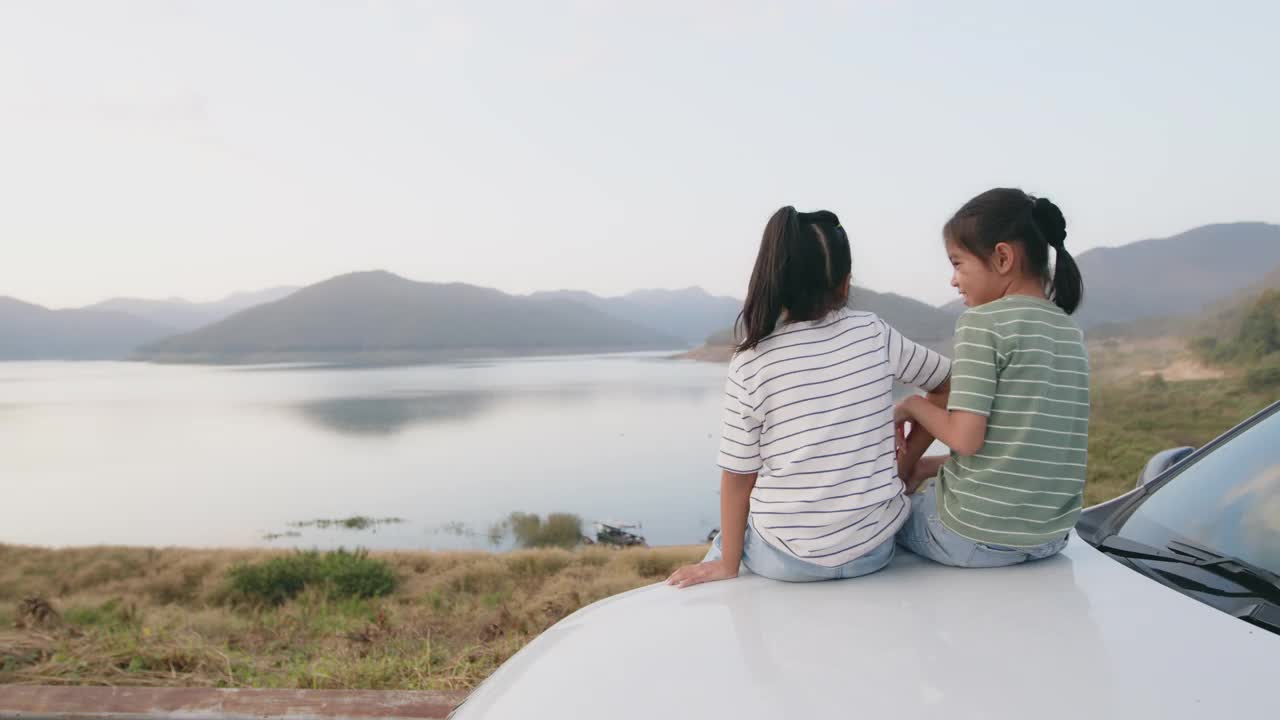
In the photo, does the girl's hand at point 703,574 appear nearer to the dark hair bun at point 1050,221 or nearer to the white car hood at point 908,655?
the white car hood at point 908,655

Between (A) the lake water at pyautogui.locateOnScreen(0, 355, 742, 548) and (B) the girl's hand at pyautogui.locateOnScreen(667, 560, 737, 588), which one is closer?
(B) the girl's hand at pyautogui.locateOnScreen(667, 560, 737, 588)

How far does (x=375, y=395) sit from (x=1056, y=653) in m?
97.3

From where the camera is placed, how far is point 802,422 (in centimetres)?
189

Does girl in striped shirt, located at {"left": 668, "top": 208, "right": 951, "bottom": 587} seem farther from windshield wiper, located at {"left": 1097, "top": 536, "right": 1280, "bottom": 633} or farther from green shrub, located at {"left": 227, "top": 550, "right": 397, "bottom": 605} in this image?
green shrub, located at {"left": 227, "top": 550, "right": 397, "bottom": 605}

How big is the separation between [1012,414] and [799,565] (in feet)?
2.02

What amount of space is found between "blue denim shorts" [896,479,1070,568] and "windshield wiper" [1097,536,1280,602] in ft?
0.45

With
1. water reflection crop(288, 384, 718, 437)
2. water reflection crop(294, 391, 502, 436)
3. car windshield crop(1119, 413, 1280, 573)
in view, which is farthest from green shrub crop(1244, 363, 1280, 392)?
water reflection crop(294, 391, 502, 436)

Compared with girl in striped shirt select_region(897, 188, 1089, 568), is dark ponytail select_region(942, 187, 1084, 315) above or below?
above

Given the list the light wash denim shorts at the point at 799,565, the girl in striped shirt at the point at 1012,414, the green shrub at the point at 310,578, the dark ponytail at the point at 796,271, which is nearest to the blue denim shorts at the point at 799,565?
the light wash denim shorts at the point at 799,565

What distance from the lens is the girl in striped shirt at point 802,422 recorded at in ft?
6.04

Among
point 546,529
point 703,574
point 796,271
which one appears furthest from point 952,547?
point 546,529

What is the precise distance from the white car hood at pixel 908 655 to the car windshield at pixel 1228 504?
26 cm

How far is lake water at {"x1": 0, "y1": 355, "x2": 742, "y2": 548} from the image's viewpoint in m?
30.5

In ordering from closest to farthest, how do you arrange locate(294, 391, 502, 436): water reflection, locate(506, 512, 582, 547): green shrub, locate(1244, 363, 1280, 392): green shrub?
locate(506, 512, 582, 547): green shrub
locate(1244, 363, 1280, 392): green shrub
locate(294, 391, 502, 436): water reflection
